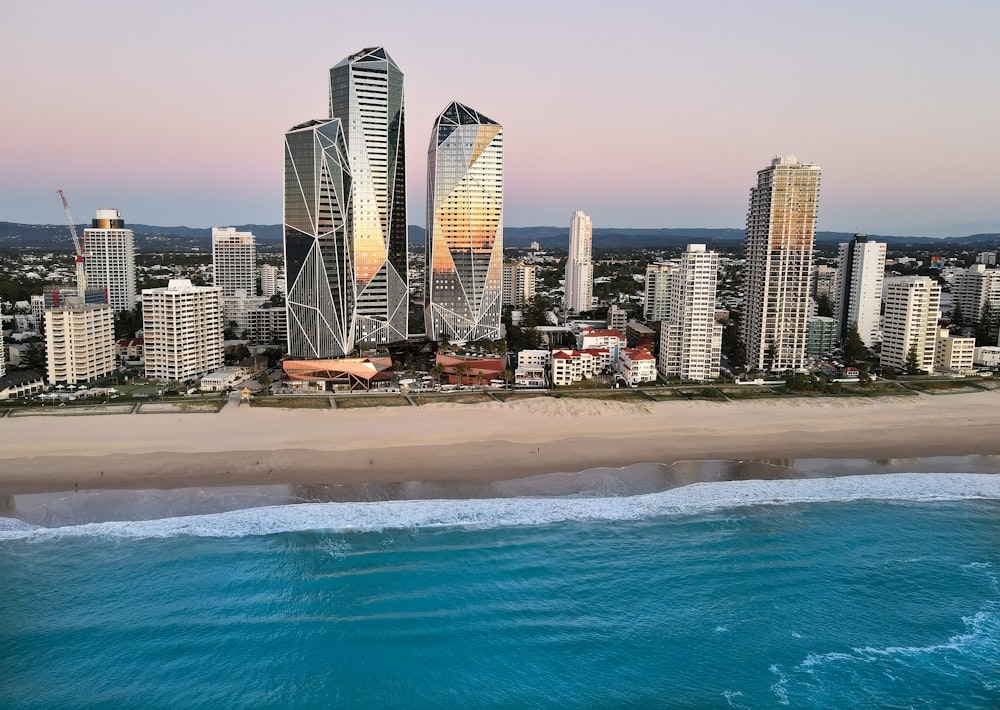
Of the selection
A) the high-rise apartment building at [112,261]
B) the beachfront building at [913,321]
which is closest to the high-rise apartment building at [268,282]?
the high-rise apartment building at [112,261]

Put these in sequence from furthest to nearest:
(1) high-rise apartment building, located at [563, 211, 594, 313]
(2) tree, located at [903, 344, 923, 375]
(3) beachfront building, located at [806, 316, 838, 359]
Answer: (1) high-rise apartment building, located at [563, 211, 594, 313] → (3) beachfront building, located at [806, 316, 838, 359] → (2) tree, located at [903, 344, 923, 375]

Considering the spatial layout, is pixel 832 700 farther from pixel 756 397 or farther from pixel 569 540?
pixel 756 397

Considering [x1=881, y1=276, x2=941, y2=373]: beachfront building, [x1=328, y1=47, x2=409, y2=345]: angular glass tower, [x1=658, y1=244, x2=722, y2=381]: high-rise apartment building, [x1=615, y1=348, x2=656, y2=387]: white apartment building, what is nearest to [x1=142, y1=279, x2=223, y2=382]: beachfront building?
[x1=328, y1=47, x2=409, y2=345]: angular glass tower

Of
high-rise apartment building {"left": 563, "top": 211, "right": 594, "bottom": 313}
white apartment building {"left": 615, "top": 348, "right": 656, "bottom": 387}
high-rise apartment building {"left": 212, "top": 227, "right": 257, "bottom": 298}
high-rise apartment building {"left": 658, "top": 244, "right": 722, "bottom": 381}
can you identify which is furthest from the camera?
high-rise apartment building {"left": 212, "top": 227, "right": 257, "bottom": 298}

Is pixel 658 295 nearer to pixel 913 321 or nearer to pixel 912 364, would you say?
pixel 913 321

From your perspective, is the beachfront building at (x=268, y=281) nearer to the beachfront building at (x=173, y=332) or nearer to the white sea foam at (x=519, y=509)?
the beachfront building at (x=173, y=332)

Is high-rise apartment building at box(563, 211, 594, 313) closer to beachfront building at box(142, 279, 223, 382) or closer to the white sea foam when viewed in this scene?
beachfront building at box(142, 279, 223, 382)
